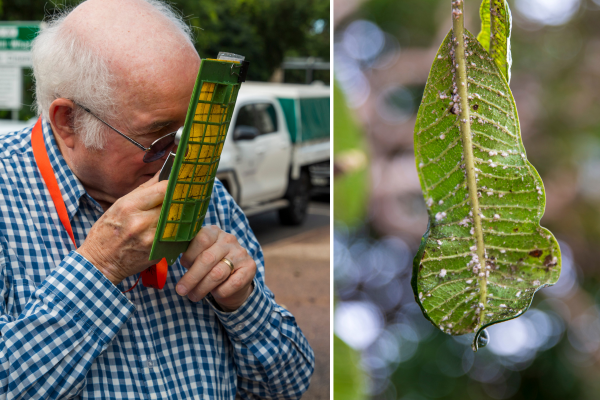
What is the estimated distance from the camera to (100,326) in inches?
29.9

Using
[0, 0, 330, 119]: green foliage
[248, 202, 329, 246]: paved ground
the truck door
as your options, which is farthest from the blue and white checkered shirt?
[0, 0, 330, 119]: green foliage

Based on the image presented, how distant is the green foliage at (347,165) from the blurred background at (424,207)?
0.38 ft

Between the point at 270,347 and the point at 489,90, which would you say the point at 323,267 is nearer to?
the point at 270,347

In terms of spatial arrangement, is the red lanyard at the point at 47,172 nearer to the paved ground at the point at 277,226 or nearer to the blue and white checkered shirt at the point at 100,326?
the blue and white checkered shirt at the point at 100,326

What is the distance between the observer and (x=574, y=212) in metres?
1.07

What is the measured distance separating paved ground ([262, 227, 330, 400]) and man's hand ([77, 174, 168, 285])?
7.81ft

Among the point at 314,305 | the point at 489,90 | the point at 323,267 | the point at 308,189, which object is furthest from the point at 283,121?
the point at 489,90

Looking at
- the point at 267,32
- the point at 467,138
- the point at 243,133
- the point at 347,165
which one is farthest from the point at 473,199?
the point at 267,32

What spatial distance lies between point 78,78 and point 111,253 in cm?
31

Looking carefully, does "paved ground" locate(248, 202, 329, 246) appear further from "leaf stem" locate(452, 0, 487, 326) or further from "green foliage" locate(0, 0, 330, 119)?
"green foliage" locate(0, 0, 330, 119)

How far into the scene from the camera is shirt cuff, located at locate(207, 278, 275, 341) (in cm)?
93

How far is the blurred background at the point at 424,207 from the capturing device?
0.93 metres

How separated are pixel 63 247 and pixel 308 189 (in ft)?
16.8

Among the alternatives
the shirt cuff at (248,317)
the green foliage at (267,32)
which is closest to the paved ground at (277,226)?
the shirt cuff at (248,317)
